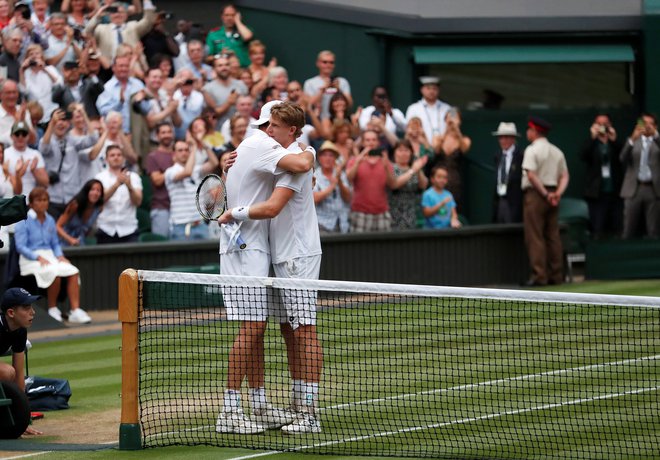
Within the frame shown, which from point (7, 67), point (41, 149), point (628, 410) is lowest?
point (628, 410)

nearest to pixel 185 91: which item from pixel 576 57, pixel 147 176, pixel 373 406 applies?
pixel 147 176

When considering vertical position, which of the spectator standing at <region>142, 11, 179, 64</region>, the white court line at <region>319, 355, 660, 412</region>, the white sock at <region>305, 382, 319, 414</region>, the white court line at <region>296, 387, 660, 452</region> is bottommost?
the white court line at <region>296, 387, 660, 452</region>

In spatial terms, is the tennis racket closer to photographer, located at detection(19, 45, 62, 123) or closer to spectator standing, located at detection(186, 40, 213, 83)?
photographer, located at detection(19, 45, 62, 123)

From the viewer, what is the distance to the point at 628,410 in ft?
31.3

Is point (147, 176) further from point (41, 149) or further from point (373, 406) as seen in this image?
point (373, 406)

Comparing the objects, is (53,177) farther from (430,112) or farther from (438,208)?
(430,112)

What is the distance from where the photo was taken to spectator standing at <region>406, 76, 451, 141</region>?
20406 mm

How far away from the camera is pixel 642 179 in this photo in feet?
66.8

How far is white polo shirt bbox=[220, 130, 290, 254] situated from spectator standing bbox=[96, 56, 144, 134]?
31.4 ft

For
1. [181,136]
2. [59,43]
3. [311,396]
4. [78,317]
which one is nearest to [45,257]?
[78,317]

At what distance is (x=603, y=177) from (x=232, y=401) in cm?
1362

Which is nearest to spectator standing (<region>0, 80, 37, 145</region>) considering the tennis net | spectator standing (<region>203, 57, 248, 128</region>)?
spectator standing (<region>203, 57, 248, 128</region>)

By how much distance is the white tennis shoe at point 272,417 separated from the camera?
29.9ft

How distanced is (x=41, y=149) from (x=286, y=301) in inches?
350
